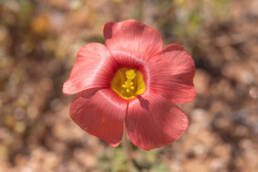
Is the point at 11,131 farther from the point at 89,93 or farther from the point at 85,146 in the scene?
the point at 89,93

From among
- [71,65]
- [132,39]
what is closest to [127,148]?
[132,39]

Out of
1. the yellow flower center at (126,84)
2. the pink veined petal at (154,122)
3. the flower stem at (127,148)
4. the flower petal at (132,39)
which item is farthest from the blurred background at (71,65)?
the pink veined petal at (154,122)

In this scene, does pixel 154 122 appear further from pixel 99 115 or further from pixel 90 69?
pixel 90 69

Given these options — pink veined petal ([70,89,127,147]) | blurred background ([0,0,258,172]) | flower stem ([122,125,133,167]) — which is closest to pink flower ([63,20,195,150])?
pink veined petal ([70,89,127,147])

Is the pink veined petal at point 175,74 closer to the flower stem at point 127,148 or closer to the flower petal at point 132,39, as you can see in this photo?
the flower petal at point 132,39

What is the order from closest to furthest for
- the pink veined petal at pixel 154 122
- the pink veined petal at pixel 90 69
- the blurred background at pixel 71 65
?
the pink veined petal at pixel 154 122, the pink veined petal at pixel 90 69, the blurred background at pixel 71 65

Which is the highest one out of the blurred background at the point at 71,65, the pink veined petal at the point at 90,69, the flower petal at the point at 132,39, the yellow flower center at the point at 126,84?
the flower petal at the point at 132,39

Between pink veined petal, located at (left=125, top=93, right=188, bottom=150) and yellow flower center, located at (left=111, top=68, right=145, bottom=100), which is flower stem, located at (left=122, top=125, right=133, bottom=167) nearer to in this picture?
yellow flower center, located at (left=111, top=68, right=145, bottom=100)
